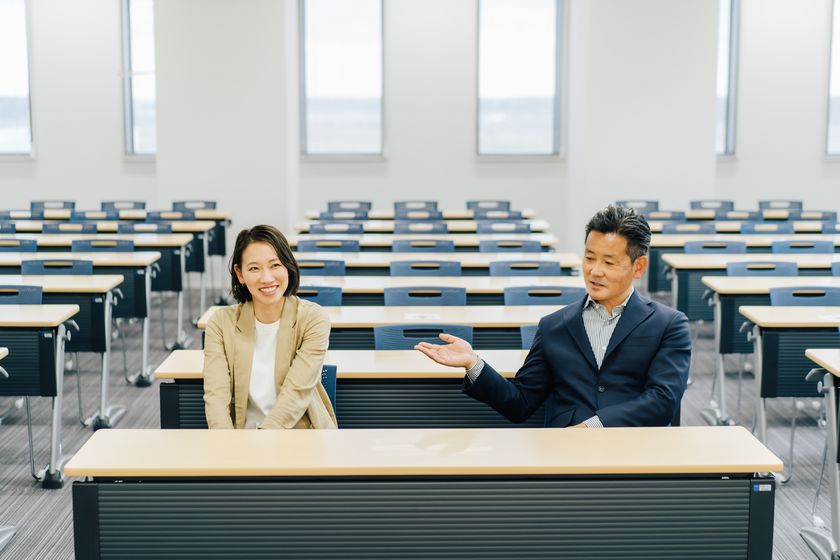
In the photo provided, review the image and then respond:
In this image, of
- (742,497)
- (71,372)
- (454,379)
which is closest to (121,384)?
(71,372)

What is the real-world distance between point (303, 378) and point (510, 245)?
4.22 meters

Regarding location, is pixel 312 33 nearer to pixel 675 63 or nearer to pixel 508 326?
pixel 675 63

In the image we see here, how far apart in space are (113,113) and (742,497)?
12.1 meters

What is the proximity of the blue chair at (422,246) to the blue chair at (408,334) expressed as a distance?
2900 mm

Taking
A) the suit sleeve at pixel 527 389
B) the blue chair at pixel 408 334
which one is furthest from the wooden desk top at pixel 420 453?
the blue chair at pixel 408 334

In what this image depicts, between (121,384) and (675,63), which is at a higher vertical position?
(675,63)

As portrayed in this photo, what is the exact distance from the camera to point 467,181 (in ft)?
41.7

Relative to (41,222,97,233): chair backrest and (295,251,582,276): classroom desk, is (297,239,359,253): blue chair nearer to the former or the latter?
(295,251,582,276): classroom desk

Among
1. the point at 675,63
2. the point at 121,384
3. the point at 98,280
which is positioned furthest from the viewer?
the point at 675,63

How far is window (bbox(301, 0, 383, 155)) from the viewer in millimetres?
12766

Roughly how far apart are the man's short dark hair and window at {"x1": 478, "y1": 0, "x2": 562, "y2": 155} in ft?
33.1

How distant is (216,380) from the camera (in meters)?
2.99

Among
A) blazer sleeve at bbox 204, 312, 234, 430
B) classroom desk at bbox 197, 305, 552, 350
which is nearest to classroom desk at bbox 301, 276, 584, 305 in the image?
classroom desk at bbox 197, 305, 552, 350

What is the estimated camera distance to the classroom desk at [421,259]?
6.08m
